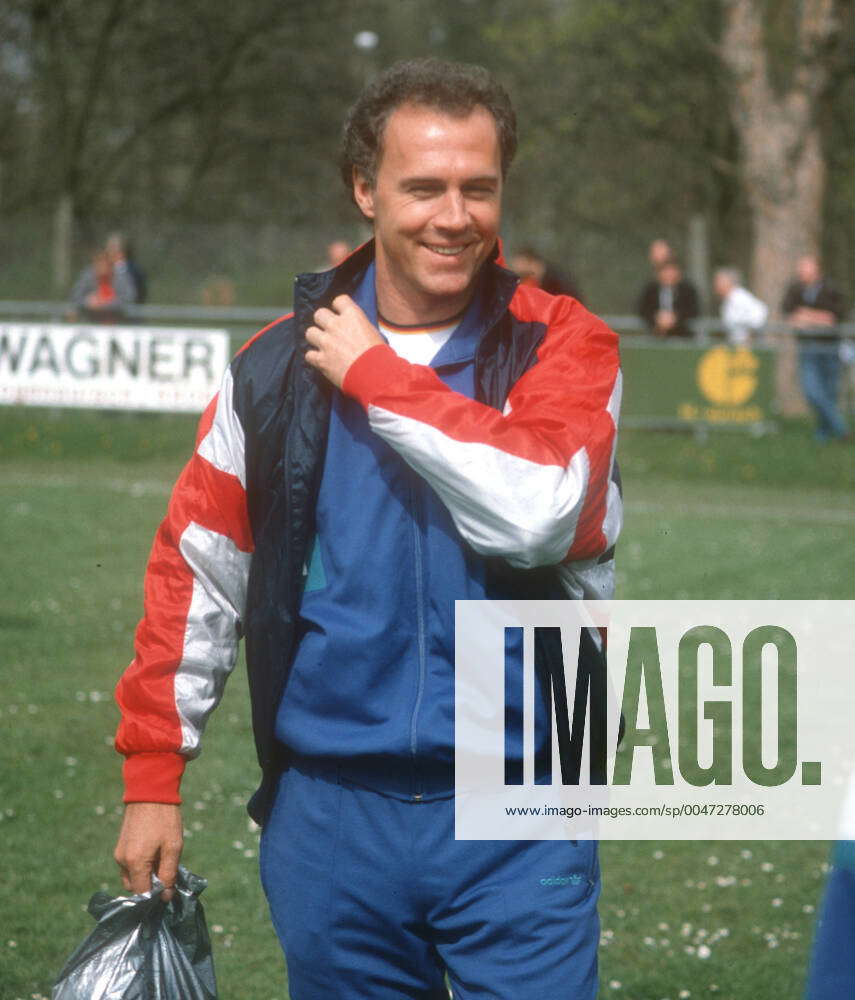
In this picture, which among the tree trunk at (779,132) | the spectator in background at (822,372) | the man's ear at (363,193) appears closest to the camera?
the man's ear at (363,193)

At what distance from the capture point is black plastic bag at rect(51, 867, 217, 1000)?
3020 millimetres

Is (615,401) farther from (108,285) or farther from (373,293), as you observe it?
(108,285)

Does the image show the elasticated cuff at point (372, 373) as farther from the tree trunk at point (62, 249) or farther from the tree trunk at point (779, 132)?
the tree trunk at point (62, 249)

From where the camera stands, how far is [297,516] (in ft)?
9.42

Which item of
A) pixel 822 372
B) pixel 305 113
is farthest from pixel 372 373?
pixel 305 113

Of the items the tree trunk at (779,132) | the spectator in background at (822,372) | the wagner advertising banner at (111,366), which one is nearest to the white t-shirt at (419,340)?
the wagner advertising banner at (111,366)

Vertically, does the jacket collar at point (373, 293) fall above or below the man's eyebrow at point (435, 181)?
below

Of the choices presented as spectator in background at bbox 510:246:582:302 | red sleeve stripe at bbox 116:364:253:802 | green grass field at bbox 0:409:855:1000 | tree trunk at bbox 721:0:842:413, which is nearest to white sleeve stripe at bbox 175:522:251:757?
red sleeve stripe at bbox 116:364:253:802

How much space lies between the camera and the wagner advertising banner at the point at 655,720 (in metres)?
2.88

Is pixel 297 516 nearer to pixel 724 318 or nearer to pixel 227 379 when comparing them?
pixel 227 379

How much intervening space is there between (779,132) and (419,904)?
21107mm

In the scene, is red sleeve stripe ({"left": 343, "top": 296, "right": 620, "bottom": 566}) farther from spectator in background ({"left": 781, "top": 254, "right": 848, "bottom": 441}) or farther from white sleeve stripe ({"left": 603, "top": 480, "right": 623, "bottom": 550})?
spectator in background ({"left": 781, "top": 254, "right": 848, "bottom": 441})

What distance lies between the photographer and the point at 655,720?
776cm

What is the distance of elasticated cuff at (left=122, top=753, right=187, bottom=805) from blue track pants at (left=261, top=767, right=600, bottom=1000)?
0.21 meters
